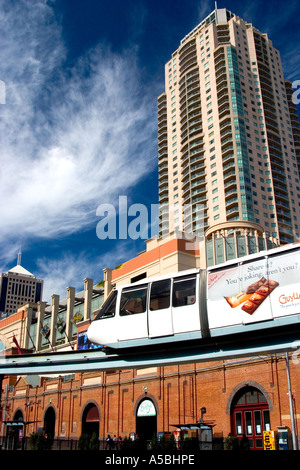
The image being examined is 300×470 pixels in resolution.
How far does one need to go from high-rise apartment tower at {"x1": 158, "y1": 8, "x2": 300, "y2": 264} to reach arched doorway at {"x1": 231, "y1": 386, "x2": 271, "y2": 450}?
64.1m

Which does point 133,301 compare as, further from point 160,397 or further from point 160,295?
point 160,397

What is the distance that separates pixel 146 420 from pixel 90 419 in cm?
860

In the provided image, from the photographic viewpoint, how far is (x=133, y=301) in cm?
1548

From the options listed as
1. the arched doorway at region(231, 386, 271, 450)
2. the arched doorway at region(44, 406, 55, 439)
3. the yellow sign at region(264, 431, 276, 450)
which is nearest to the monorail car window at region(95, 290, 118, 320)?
the yellow sign at region(264, 431, 276, 450)

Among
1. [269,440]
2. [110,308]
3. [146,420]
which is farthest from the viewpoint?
[146,420]

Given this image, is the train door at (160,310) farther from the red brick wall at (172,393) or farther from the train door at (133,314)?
the red brick wall at (172,393)

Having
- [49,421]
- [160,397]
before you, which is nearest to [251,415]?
[160,397]

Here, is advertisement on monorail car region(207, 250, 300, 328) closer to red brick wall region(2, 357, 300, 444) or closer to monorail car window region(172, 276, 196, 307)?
monorail car window region(172, 276, 196, 307)

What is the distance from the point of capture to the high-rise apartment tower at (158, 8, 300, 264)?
97375 mm

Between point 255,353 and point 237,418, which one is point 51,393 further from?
point 255,353
